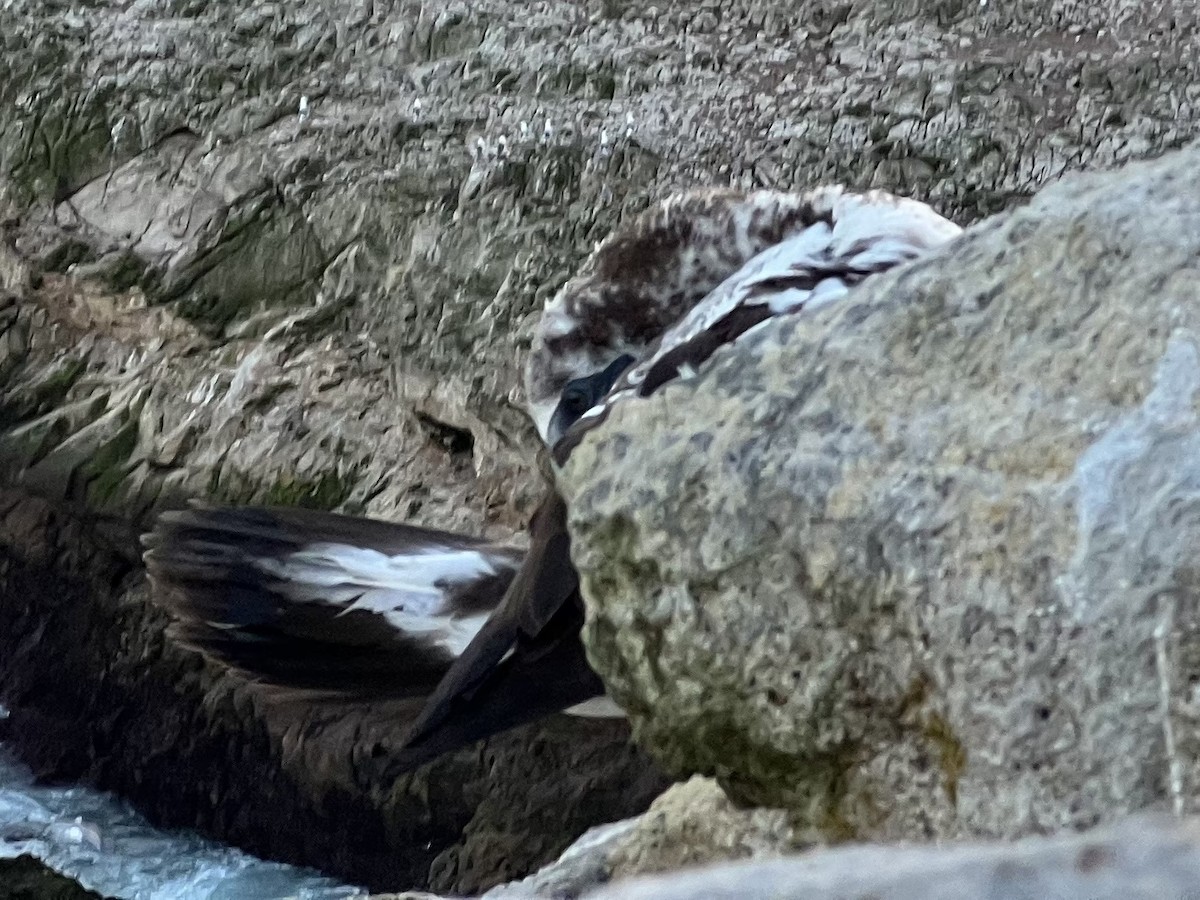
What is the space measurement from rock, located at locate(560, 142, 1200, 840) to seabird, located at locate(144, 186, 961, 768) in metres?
0.67

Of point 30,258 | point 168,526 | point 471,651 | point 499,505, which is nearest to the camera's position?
point 471,651

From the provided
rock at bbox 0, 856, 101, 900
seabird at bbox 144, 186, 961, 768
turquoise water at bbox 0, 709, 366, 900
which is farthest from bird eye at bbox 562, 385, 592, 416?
rock at bbox 0, 856, 101, 900

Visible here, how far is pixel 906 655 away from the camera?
118 centimetres

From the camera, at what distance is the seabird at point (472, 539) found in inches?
82.5

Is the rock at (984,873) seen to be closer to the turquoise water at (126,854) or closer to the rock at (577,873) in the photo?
the rock at (577,873)

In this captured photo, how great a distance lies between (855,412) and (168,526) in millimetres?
1407

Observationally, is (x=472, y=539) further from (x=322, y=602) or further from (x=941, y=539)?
(x=941, y=539)

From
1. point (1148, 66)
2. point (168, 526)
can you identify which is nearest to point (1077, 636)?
point (168, 526)

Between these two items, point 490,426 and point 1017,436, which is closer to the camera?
point 1017,436

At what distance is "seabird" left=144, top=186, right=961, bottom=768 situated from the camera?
2.10 m

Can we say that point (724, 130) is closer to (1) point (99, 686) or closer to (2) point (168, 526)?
(2) point (168, 526)

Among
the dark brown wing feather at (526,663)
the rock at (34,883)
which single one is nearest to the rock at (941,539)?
the dark brown wing feather at (526,663)

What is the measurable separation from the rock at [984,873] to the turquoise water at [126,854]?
229 centimetres

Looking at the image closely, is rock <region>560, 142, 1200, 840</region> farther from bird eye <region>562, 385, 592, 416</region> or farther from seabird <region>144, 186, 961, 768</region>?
bird eye <region>562, 385, 592, 416</region>
